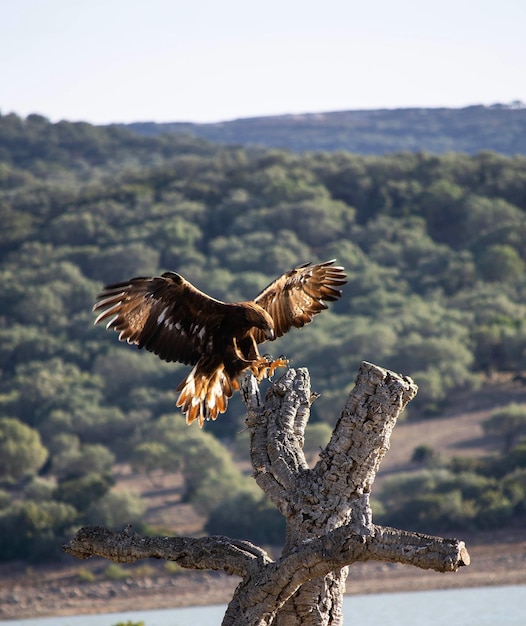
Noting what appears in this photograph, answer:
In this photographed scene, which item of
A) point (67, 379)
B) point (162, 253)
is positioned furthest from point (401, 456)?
point (162, 253)

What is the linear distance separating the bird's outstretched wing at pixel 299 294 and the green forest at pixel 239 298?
58.7 feet

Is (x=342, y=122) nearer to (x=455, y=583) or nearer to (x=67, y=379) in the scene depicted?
(x=67, y=379)

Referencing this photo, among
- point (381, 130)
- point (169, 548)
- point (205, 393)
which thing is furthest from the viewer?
point (381, 130)

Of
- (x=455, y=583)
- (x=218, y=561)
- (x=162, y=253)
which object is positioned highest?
(x=218, y=561)

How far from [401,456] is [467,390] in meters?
4.57

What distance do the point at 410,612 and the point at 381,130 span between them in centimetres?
10619

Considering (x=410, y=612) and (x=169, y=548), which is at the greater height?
(x=169, y=548)

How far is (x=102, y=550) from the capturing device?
5.83 m

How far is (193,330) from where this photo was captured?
8.34 metres

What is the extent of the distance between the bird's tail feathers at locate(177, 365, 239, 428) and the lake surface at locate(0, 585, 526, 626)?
9.91 metres

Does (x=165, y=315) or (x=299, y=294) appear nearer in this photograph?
(x=165, y=315)

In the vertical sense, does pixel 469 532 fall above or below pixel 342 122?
below

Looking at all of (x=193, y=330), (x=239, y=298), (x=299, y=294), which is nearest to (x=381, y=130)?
(x=239, y=298)

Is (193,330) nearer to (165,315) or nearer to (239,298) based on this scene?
(165,315)
